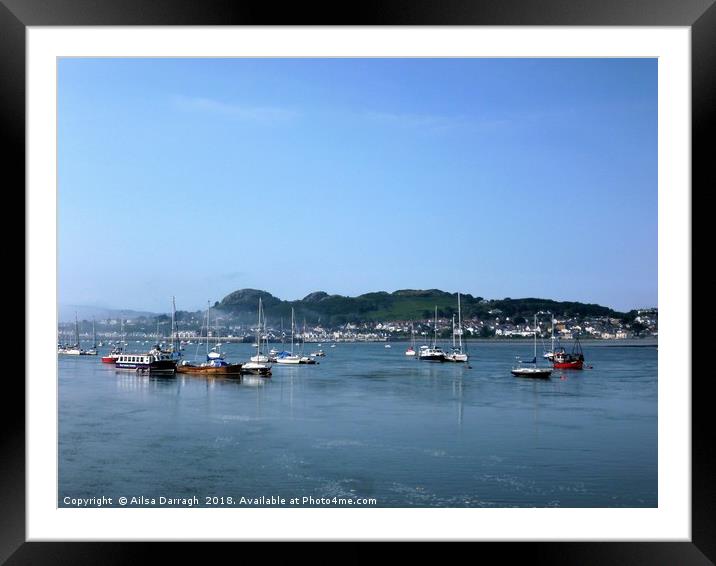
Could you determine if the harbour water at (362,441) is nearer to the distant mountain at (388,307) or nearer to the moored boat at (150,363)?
the moored boat at (150,363)

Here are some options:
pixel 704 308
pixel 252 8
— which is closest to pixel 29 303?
pixel 252 8

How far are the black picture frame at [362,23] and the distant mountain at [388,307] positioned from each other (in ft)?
103

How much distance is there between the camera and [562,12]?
2.22m

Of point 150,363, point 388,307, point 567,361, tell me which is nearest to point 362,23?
point 150,363

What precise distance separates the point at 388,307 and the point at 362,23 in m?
37.1

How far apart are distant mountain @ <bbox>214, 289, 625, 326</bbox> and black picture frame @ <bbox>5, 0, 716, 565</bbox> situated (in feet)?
103

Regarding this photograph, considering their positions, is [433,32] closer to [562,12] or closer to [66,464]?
[562,12]

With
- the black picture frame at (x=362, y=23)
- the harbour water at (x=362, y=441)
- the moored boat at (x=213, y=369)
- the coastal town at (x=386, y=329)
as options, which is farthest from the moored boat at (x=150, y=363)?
the black picture frame at (x=362, y=23)

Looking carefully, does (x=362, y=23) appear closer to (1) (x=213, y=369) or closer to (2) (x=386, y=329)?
(1) (x=213, y=369)

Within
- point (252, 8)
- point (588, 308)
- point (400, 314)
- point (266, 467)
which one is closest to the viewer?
point (252, 8)

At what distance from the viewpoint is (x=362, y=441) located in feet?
27.6

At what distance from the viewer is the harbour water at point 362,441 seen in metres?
5.66

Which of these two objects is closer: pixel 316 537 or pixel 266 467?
pixel 316 537

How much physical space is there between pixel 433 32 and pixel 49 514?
2.12 metres
